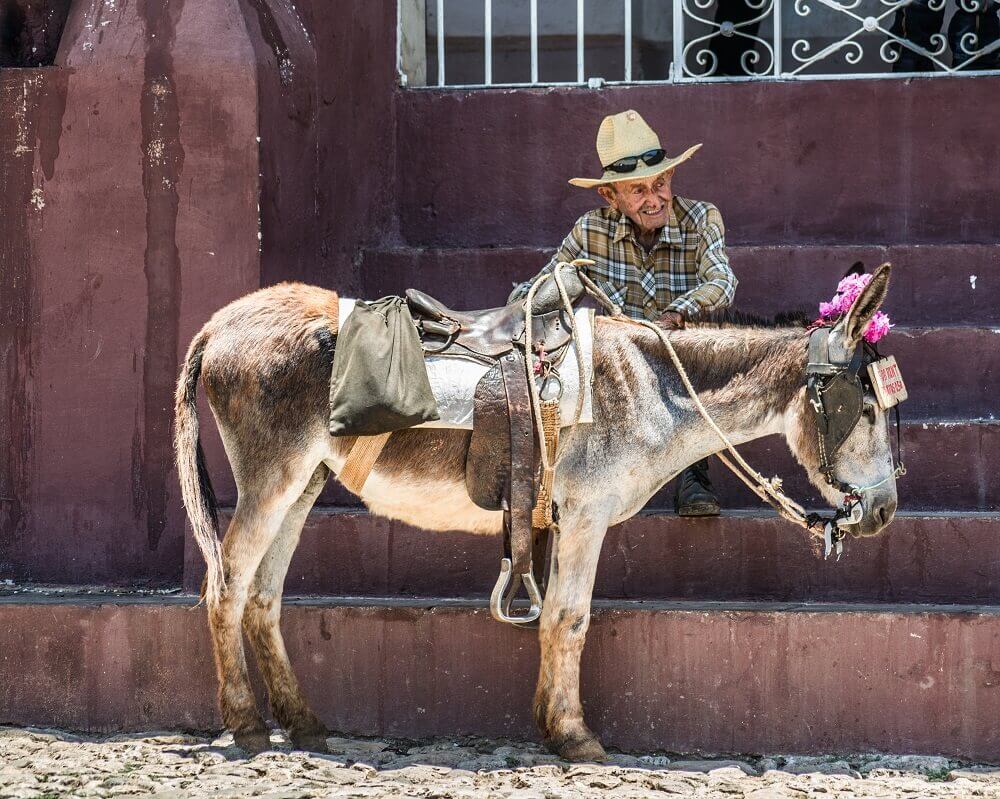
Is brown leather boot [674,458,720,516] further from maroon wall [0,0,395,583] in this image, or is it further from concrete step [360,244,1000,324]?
maroon wall [0,0,395,583]

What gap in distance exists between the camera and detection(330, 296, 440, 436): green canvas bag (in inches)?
185

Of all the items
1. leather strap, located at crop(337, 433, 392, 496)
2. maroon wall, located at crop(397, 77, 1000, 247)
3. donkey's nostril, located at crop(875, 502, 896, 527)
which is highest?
maroon wall, located at crop(397, 77, 1000, 247)

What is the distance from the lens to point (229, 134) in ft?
19.5

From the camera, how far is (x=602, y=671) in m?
5.31

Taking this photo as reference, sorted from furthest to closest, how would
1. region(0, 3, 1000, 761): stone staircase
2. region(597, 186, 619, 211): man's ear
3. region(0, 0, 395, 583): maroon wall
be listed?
region(0, 0, 395, 583): maroon wall → region(597, 186, 619, 211): man's ear → region(0, 3, 1000, 761): stone staircase

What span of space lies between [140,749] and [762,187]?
169 inches

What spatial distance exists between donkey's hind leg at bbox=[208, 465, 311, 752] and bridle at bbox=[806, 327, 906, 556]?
6.06 feet

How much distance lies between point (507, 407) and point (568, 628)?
83 cm

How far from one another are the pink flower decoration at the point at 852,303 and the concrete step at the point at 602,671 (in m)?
1.17

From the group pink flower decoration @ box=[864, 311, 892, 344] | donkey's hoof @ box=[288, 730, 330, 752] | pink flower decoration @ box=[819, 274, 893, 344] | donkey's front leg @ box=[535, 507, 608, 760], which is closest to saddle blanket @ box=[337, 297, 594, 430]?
donkey's front leg @ box=[535, 507, 608, 760]

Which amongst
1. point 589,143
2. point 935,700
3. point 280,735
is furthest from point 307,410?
point 589,143

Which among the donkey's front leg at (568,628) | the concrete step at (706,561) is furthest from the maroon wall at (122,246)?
the donkey's front leg at (568,628)

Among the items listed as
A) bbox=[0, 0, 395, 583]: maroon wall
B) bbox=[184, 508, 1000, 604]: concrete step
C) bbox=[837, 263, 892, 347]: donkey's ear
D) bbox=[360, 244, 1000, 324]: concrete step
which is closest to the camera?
bbox=[837, 263, 892, 347]: donkey's ear

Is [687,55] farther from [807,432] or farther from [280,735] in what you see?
[280,735]
